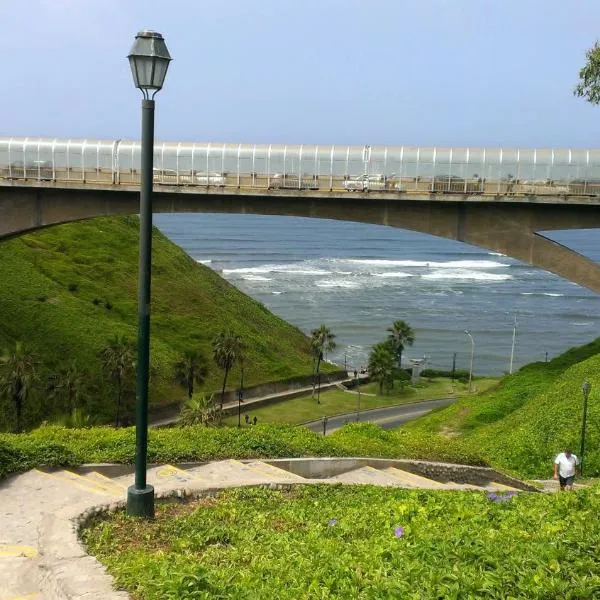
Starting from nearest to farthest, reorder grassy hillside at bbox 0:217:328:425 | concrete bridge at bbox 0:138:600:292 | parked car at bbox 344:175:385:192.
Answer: concrete bridge at bbox 0:138:600:292
parked car at bbox 344:175:385:192
grassy hillside at bbox 0:217:328:425

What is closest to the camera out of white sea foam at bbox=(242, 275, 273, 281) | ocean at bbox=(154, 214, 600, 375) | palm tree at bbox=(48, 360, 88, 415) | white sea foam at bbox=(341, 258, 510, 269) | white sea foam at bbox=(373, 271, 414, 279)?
palm tree at bbox=(48, 360, 88, 415)

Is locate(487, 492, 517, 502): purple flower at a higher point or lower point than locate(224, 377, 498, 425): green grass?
higher

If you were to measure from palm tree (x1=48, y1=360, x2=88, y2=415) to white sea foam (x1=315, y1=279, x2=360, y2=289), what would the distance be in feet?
237

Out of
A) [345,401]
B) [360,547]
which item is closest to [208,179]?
[360,547]

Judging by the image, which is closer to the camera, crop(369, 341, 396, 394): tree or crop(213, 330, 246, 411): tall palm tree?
crop(213, 330, 246, 411): tall palm tree

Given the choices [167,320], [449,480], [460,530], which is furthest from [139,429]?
[167,320]

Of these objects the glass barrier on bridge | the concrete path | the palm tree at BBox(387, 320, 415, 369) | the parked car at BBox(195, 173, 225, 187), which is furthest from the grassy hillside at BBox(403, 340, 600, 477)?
the palm tree at BBox(387, 320, 415, 369)

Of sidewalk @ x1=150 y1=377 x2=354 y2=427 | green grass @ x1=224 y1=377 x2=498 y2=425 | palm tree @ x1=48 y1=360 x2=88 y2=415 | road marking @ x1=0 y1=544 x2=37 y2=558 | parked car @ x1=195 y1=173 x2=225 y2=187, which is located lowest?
green grass @ x1=224 y1=377 x2=498 y2=425

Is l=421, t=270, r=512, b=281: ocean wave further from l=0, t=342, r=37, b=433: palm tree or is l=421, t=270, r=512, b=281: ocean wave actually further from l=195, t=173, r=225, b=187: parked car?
l=0, t=342, r=37, b=433: palm tree

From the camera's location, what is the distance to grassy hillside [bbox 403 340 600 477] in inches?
904

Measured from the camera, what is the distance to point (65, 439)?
15180 millimetres

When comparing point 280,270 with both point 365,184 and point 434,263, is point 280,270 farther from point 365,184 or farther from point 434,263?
point 365,184

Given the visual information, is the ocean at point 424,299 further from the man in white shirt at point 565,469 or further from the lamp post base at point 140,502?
the lamp post base at point 140,502

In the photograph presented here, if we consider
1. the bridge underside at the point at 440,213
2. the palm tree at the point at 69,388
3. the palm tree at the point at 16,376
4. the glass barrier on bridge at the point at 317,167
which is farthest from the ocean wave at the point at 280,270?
the glass barrier on bridge at the point at 317,167
